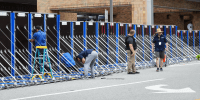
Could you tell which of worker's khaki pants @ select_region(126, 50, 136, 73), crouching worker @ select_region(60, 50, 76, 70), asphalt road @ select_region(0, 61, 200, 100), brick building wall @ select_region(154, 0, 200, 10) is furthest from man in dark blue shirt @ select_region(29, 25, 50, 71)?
brick building wall @ select_region(154, 0, 200, 10)

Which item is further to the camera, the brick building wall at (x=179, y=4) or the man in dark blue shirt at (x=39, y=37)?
the brick building wall at (x=179, y=4)

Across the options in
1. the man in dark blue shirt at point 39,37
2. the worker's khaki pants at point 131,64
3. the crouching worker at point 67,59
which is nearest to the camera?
the man in dark blue shirt at point 39,37

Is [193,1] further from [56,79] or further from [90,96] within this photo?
[90,96]

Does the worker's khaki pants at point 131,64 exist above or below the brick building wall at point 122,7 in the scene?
below

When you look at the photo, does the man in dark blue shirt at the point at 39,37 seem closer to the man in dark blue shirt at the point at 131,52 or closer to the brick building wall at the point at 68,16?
the man in dark blue shirt at the point at 131,52

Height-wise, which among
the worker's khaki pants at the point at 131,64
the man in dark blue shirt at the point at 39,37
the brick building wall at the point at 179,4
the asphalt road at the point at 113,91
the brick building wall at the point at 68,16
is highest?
the brick building wall at the point at 179,4

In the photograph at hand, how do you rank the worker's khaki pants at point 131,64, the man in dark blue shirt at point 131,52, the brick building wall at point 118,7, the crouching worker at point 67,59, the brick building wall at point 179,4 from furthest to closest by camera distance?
the brick building wall at point 179,4 < the brick building wall at point 118,7 < the worker's khaki pants at point 131,64 < the man in dark blue shirt at point 131,52 < the crouching worker at point 67,59

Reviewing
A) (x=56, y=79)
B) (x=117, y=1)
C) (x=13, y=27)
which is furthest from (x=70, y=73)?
(x=117, y=1)

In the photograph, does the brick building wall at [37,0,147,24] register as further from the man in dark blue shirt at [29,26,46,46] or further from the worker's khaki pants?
the man in dark blue shirt at [29,26,46,46]

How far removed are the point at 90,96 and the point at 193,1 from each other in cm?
3309

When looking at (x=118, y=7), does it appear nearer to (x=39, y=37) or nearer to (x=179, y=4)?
(x=179, y=4)

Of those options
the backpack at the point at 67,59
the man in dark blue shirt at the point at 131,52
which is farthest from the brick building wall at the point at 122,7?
the backpack at the point at 67,59

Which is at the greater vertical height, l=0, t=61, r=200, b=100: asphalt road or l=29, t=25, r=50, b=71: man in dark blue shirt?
l=29, t=25, r=50, b=71: man in dark blue shirt

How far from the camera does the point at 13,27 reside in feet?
45.2
